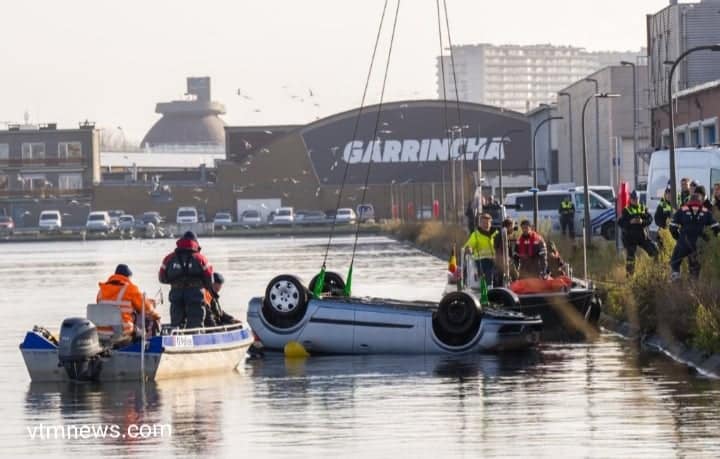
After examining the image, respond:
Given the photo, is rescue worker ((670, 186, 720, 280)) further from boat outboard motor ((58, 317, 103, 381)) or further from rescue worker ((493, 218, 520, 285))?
boat outboard motor ((58, 317, 103, 381))

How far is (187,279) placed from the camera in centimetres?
2688

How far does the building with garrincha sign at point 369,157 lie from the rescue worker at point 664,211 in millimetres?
110136

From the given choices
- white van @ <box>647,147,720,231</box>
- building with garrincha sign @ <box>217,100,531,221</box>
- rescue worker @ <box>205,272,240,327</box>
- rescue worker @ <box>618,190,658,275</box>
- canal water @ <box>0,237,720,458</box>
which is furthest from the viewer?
building with garrincha sign @ <box>217,100,531,221</box>

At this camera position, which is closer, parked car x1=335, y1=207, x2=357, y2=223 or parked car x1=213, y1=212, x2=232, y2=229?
parked car x1=335, y1=207, x2=357, y2=223

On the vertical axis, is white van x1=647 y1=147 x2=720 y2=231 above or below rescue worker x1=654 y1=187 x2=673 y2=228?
above

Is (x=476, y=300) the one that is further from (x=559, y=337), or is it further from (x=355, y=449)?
(x=355, y=449)

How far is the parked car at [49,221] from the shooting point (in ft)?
486

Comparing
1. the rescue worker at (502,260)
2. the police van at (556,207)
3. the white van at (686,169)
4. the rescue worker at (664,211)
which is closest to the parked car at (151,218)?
the police van at (556,207)

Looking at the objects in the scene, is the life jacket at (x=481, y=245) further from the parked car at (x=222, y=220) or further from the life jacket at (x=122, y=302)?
the parked car at (x=222, y=220)

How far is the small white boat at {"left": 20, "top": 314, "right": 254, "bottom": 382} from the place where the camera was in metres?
25.4

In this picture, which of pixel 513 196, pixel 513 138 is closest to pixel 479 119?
pixel 513 138

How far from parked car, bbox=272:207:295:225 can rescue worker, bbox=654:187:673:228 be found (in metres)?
101

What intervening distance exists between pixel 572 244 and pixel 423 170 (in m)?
107

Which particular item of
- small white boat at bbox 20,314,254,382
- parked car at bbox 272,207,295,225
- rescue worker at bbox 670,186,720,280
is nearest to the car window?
rescue worker at bbox 670,186,720,280
